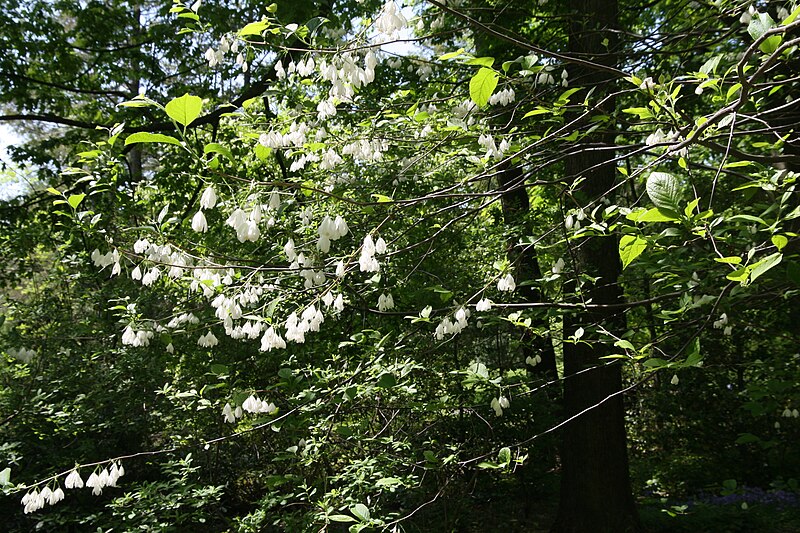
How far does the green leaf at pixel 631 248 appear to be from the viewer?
72.4 inches

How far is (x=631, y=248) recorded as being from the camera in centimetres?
188

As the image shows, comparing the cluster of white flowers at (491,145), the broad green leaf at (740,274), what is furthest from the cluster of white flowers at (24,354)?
the broad green leaf at (740,274)

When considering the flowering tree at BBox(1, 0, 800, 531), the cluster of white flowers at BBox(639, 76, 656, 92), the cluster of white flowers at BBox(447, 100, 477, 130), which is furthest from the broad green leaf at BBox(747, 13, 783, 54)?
the cluster of white flowers at BBox(447, 100, 477, 130)

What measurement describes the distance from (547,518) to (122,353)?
4.64m

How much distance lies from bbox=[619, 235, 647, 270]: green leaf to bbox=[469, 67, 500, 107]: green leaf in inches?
24.9

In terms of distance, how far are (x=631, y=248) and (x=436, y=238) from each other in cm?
348

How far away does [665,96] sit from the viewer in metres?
1.87

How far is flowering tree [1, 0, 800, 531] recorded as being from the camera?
206 cm

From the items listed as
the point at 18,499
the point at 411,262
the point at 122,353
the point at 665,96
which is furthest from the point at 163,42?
the point at 665,96

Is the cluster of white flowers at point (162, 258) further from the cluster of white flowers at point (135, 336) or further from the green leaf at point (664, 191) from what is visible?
the green leaf at point (664, 191)

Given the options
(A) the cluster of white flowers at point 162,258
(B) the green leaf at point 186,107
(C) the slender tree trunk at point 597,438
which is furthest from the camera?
(C) the slender tree trunk at point 597,438

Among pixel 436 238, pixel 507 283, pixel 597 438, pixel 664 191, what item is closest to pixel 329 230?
pixel 507 283

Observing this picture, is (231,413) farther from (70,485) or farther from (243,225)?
(243,225)

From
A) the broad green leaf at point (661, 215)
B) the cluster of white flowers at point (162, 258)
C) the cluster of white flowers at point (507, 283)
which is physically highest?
the cluster of white flowers at point (162, 258)
